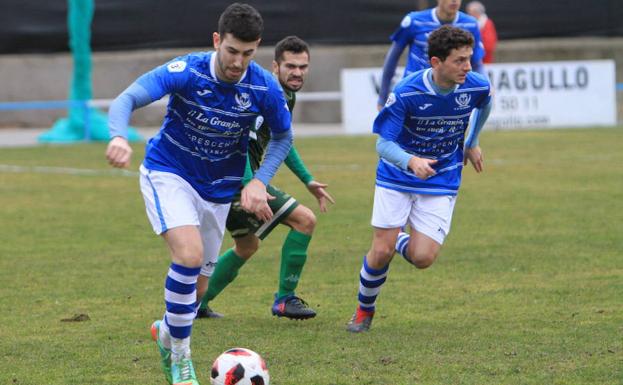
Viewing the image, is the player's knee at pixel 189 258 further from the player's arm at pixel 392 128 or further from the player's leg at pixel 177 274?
the player's arm at pixel 392 128

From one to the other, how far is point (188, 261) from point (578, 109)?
55.9 ft

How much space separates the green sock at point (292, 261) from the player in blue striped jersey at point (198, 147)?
114cm

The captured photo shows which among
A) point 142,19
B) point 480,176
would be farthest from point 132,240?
point 142,19

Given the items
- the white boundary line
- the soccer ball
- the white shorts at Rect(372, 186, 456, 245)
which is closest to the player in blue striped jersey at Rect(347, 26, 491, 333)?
the white shorts at Rect(372, 186, 456, 245)

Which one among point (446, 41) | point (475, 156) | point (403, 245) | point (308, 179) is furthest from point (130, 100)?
point (475, 156)

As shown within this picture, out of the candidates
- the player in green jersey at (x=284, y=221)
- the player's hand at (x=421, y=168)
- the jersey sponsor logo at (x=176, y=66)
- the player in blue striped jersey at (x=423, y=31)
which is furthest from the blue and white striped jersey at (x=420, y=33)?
the jersey sponsor logo at (x=176, y=66)

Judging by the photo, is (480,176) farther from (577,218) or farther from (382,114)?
(382,114)

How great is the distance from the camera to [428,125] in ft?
21.6

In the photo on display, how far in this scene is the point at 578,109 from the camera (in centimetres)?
2139

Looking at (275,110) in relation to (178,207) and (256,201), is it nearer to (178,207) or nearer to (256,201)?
(256,201)

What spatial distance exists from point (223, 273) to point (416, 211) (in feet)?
4.00

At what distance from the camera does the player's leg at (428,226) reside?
6.69 m

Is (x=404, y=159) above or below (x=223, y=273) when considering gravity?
above

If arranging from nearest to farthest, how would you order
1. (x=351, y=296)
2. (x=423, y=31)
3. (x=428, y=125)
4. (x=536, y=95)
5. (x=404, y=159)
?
(x=404, y=159)
(x=428, y=125)
(x=351, y=296)
(x=423, y=31)
(x=536, y=95)
